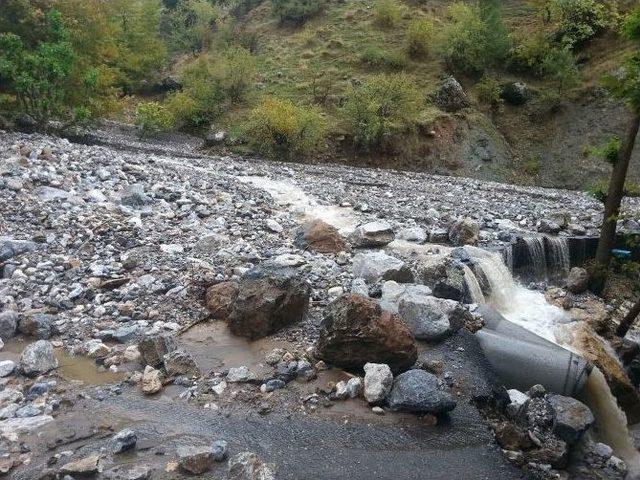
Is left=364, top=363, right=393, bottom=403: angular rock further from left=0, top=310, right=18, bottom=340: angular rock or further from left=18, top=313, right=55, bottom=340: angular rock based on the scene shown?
left=0, top=310, right=18, bottom=340: angular rock

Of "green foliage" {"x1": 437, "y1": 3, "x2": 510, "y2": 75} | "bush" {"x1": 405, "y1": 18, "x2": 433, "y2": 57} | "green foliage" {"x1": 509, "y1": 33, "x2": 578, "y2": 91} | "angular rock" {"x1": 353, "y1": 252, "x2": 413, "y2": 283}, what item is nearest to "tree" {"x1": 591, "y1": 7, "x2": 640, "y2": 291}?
"angular rock" {"x1": 353, "y1": 252, "x2": 413, "y2": 283}

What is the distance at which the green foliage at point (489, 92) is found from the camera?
27203 millimetres

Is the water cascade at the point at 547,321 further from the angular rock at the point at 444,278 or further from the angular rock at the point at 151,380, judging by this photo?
the angular rock at the point at 151,380

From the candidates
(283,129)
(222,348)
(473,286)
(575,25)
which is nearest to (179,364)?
(222,348)

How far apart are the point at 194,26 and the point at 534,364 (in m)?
38.0

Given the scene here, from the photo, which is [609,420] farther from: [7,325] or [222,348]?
[7,325]

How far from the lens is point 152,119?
80.3 feet

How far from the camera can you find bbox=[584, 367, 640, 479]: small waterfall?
7340mm

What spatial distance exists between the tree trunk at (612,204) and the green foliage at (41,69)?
15976mm

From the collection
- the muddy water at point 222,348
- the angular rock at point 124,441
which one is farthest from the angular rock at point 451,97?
the angular rock at point 124,441

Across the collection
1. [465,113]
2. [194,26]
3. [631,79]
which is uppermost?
[194,26]

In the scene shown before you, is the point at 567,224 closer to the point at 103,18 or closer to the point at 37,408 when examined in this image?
the point at 37,408

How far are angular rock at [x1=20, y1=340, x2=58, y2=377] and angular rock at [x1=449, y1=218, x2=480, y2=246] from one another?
8285 mm

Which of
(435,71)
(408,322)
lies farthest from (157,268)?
(435,71)
